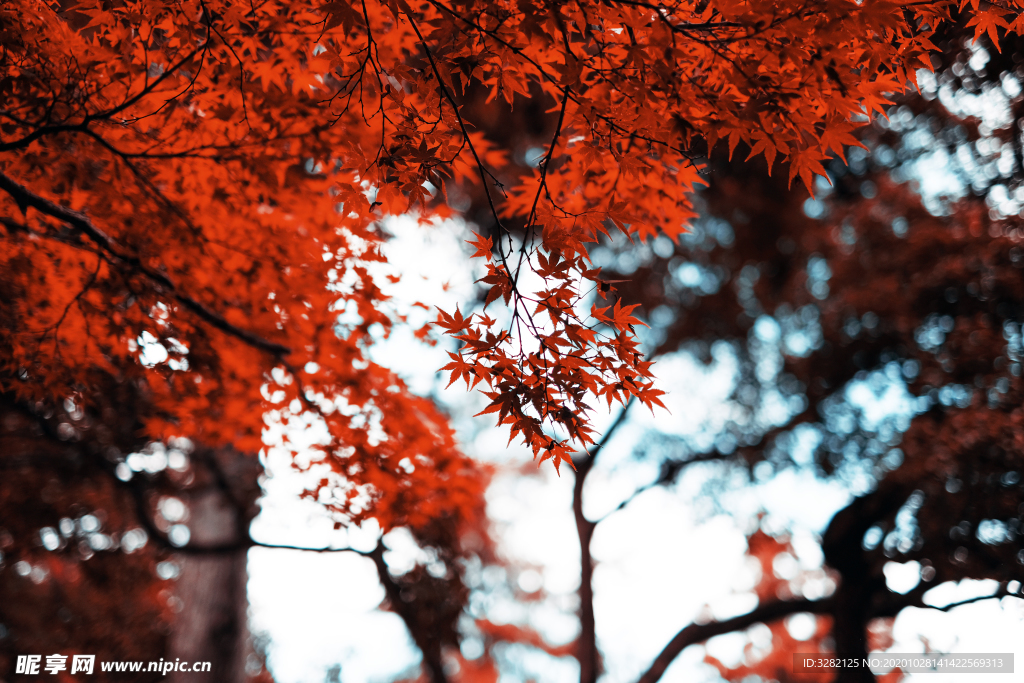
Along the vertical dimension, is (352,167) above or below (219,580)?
above

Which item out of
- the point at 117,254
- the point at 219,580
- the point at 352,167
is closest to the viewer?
the point at 352,167

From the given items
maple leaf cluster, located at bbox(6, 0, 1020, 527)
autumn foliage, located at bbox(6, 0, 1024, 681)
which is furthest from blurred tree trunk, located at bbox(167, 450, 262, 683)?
maple leaf cluster, located at bbox(6, 0, 1020, 527)

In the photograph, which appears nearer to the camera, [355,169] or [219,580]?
[355,169]

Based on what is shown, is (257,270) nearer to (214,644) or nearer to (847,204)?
(214,644)

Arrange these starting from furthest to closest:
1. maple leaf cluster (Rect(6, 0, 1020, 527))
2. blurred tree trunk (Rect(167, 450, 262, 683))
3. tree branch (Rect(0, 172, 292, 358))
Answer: blurred tree trunk (Rect(167, 450, 262, 683))
tree branch (Rect(0, 172, 292, 358))
maple leaf cluster (Rect(6, 0, 1020, 527))

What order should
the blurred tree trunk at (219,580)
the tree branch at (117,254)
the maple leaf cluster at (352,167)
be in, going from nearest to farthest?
the maple leaf cluster at (352,167)
the tree branch at (117,254)
the blurred tree trunk at (219,580)

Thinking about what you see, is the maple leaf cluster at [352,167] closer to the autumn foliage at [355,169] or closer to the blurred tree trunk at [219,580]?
the autumn foliage at [355,169]

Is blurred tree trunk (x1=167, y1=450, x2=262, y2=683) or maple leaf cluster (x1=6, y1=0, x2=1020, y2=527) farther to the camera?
blurred tree trunk (x1=167, y1=450, x2=262, y2=683)

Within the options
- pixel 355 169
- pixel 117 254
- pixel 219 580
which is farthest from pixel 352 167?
pixel 219 580

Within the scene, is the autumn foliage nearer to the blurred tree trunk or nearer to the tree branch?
the tree branch

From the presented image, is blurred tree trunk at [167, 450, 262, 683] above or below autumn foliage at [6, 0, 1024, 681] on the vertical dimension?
below

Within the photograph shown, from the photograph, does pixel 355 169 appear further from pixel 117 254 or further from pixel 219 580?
pixel 219 580

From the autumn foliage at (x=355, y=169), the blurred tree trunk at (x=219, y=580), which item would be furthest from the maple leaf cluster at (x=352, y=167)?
the blurred tree trunk at (x=219, y=580)

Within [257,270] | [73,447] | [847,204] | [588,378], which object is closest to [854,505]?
[847,204]
